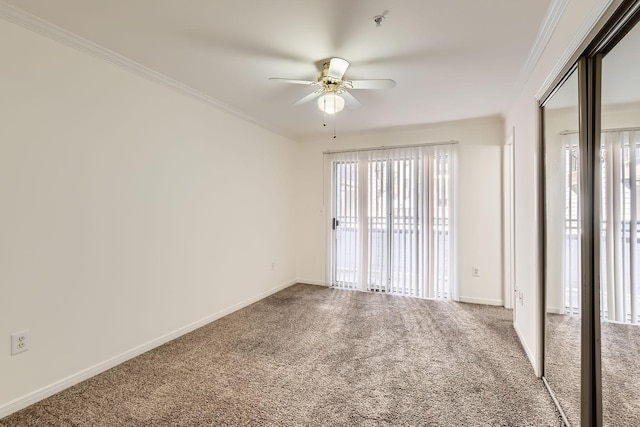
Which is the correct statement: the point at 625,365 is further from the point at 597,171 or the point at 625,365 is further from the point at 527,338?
the point at 527,338

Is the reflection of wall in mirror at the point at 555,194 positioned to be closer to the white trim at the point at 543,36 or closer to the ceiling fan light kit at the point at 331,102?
the white trim at the point at 543,36

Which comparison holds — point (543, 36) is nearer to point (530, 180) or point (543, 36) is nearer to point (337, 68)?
point (530, 180)

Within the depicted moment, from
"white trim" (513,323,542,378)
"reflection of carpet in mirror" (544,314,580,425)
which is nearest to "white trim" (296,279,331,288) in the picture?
"white trim" (513,323,542,378)

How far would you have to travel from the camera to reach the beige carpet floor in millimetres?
1784

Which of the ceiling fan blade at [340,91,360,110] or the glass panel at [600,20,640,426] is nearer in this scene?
the glass panel at [600,20,640,426]

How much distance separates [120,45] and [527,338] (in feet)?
12.9

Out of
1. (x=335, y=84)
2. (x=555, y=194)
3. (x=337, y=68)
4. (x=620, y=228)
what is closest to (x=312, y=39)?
(x=337, y=68)

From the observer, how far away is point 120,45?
2.18 m

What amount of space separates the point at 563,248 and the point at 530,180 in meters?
0.84

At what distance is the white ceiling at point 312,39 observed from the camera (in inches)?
69.1

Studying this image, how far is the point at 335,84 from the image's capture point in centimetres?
246

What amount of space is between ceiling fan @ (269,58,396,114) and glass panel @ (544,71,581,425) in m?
1.11

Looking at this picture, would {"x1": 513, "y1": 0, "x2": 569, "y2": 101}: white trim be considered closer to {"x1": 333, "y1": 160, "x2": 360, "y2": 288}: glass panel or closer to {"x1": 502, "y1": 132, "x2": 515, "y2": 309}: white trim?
{"x1": 502, "y1": 132, "x2": 515, "y2": 309}: white trim

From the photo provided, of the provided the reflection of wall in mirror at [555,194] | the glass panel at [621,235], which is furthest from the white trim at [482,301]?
the glass panel at [621,235]
